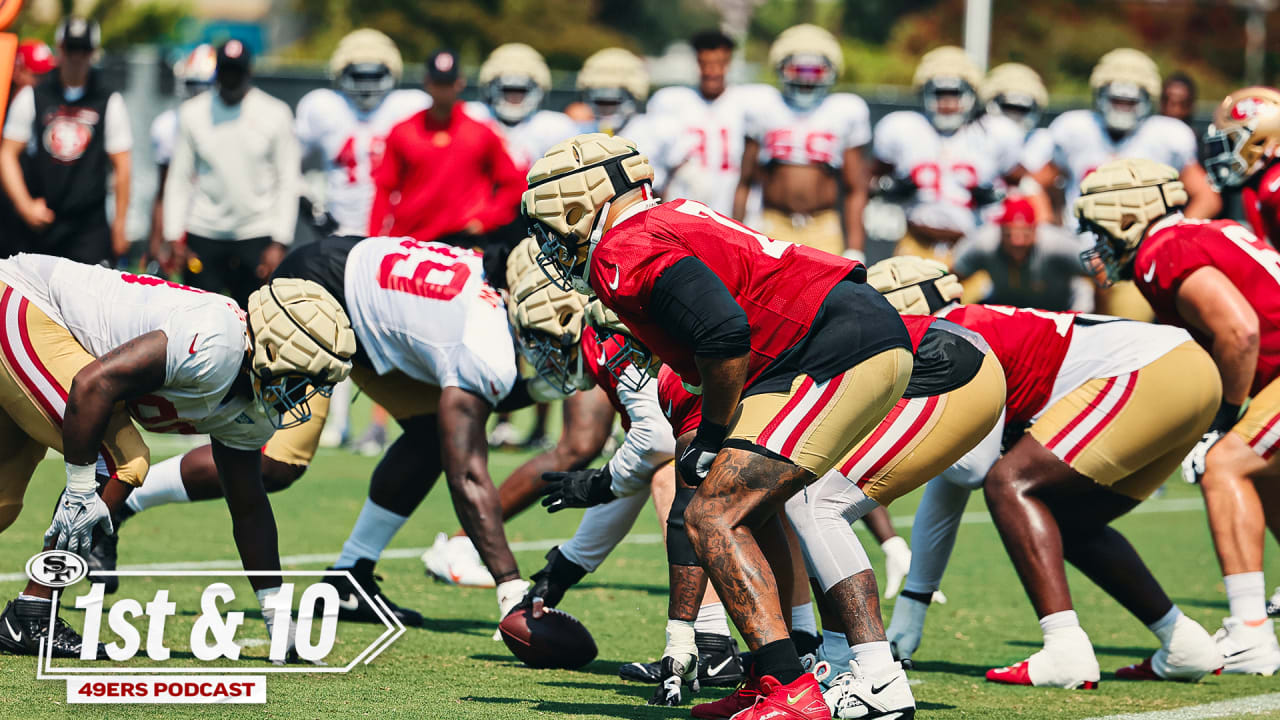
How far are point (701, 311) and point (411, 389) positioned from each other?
261 cm

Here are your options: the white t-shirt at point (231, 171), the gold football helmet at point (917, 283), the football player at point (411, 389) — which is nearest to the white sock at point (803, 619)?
the football player at point (411, 389)

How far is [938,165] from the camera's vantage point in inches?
437

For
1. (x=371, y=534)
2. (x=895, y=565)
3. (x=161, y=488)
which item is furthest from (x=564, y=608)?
(x=161, y=488)

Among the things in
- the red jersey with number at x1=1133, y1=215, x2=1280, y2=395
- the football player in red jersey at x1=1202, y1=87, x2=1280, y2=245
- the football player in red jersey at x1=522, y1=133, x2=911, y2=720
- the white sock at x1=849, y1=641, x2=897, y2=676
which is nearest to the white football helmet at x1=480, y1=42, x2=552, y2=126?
the football player in red jersey at x1=1202, y1=87, x2=1280, y2=245

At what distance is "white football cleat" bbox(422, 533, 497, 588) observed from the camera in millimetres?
7137

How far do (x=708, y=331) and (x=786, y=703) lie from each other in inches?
37.6

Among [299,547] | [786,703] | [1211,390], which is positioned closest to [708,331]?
[786,703]

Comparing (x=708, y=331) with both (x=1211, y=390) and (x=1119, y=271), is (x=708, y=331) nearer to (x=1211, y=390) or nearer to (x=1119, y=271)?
(x=1211, y=390)

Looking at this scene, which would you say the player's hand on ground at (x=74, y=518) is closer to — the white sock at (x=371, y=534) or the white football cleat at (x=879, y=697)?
the white sock at (x=371, y=534)

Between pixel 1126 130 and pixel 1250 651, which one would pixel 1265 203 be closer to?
pixel 1250 651

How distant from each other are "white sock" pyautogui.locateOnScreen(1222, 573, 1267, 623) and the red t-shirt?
471 cm

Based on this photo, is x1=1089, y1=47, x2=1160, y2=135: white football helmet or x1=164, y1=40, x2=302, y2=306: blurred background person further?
x1=1089, y1=47, x2=1160, y2=135: white football helmet

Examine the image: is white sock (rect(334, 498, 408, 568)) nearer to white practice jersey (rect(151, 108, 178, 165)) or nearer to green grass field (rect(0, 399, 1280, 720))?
green grass field (rect(0, 399, 1280, 720))

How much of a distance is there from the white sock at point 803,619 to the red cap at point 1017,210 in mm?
7420
